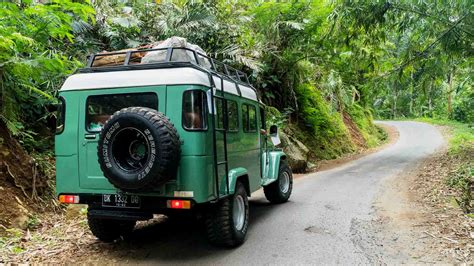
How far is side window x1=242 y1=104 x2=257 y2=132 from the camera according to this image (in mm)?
6473

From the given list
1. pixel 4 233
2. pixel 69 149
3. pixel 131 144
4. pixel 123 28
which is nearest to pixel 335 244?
pixel 131 144

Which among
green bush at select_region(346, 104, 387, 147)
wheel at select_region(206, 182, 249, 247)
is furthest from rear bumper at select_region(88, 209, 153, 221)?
green bush at select_region(346, 104, 387, 147)

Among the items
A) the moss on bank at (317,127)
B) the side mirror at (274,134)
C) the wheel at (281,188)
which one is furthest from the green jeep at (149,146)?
the moss on bank at (317,127)

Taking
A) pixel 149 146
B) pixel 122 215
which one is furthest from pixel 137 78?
pixel 122 215

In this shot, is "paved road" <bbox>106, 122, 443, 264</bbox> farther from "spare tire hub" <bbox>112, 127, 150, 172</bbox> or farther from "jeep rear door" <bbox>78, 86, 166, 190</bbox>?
"spare tire hub" <bbox>112, 127, 150, 172</bbox>

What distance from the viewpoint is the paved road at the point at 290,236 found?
5.04 meters

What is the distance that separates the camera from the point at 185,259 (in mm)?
5008

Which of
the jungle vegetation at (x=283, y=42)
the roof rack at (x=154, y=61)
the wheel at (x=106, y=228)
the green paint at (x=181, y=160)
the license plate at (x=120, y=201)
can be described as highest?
the jungle vegetation at (x=283, y=42)

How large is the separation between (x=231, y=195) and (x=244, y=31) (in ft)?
33.1

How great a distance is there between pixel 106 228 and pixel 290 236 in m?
2.72

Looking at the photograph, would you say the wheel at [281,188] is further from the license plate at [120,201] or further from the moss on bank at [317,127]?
the moss on bank at [317,127]

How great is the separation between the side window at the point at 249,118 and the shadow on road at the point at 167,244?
1686 mm

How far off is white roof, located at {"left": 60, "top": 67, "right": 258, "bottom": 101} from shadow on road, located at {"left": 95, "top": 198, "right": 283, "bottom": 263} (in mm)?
2229

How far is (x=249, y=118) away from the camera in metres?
6.77
